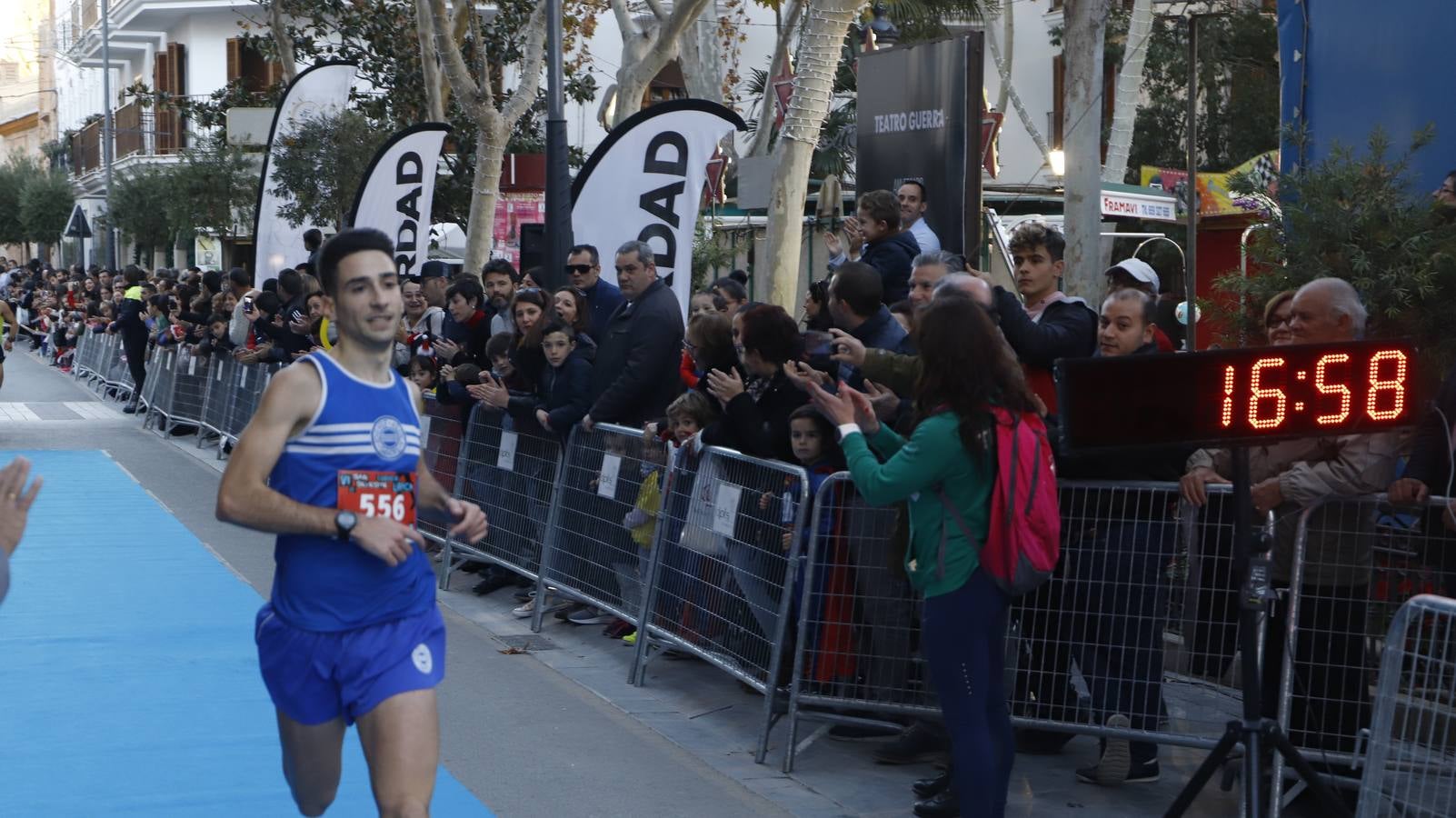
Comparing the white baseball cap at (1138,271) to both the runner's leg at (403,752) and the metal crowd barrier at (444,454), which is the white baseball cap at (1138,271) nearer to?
the runner's leg at (403,752)

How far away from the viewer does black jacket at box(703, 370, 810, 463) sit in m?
7.28

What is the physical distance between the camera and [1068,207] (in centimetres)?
1469

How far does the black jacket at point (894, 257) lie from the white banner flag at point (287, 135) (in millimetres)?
12562

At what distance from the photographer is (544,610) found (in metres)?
9.78

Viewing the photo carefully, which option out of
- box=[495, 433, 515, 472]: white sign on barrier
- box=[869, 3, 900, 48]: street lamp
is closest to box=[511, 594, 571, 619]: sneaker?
box=[495, 433, 515, 472]: white sign on barrier

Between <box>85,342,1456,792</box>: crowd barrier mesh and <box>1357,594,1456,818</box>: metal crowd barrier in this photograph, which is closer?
<box>1357,594,1456,818</box>: metal crowd barrier

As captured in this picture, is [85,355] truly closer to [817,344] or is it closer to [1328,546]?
[817,344]

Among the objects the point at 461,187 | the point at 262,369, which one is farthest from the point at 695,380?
the point at 461,187

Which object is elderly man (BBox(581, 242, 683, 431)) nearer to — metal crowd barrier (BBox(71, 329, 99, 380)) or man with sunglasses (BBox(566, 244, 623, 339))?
man with sunglasses (BBox(566, 244, 623, 339))

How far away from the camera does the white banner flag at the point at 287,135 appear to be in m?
20.2

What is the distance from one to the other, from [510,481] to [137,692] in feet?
9.37

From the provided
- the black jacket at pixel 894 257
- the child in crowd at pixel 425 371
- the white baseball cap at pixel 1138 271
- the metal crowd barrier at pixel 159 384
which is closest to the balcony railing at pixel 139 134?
the metal crowd barrier at pixel 159 384

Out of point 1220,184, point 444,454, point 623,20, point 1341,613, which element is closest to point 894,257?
point 1341,613

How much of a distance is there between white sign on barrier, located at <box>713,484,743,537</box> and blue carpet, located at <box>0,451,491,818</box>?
1621 millimetres
